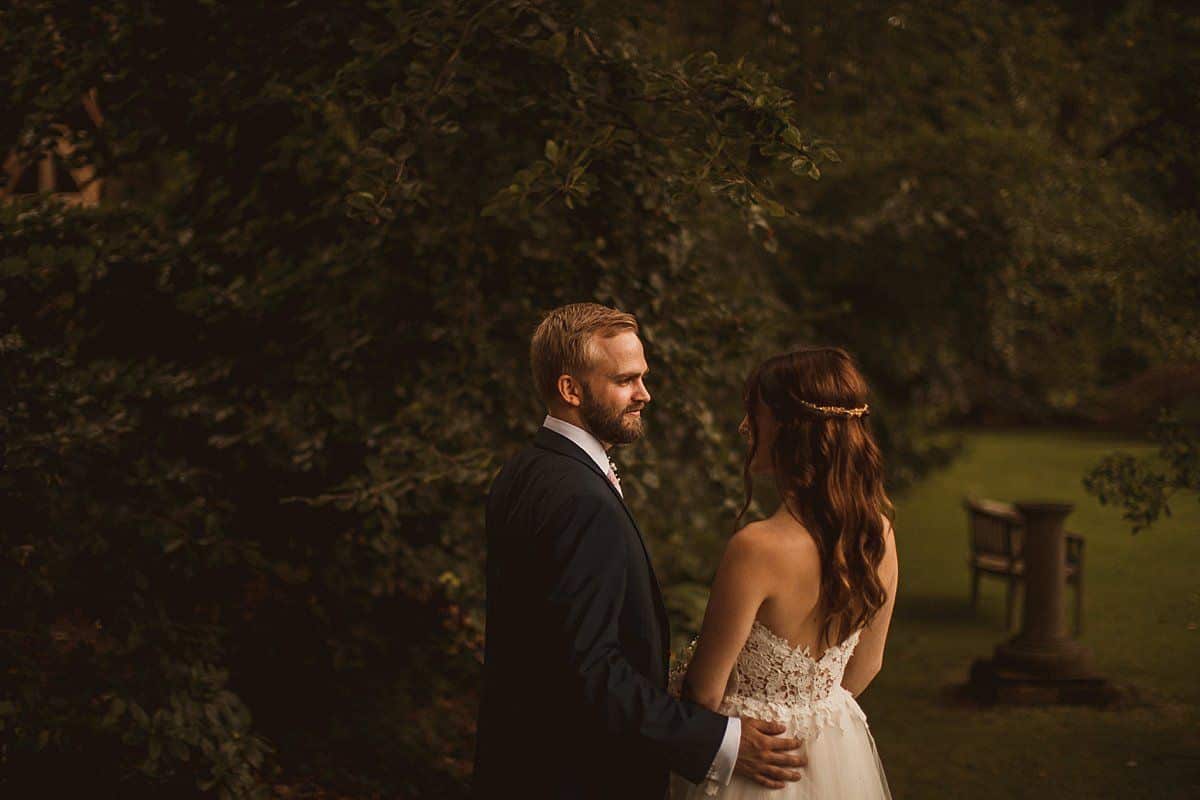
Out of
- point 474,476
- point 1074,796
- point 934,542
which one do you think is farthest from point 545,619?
point 934,542

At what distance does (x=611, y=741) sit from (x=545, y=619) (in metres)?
0.35

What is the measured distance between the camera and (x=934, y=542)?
1451cm

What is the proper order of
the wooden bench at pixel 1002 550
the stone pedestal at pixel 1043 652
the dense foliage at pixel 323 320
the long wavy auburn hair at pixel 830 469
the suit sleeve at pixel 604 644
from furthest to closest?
the wooden bench at pixel 1002 550
the stone pedestal at pixel 1043 652
the dense foliage at pixel 323 320
the long wavy auburn hair at pixel 830 469
the suit sleeve at pixel 604 644

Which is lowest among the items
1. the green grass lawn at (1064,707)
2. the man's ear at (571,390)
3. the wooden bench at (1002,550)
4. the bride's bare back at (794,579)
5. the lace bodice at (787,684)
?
the green grass lawn at (1064,707)

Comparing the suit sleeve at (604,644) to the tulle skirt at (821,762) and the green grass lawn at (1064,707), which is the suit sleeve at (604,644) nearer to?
the tulle skirt at (821,762)

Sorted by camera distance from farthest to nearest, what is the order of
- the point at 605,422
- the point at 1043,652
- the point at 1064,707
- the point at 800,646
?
1. the point at 1043,652
2. the point at 1064,707
3. the point at 800,646
4. the point at 605,422

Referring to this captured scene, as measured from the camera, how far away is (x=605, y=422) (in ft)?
9.20

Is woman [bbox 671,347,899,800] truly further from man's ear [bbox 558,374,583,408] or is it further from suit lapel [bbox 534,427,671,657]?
man's ear [bbox 558,374,583,408]

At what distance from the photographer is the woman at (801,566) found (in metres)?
2.76

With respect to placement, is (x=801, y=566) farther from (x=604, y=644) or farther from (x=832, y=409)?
(x=604, y=644)

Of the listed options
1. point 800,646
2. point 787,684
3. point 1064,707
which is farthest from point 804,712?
point 1064,707

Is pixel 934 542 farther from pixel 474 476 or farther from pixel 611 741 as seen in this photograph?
pixel 611 741

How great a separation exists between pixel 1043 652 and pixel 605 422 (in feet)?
19.2

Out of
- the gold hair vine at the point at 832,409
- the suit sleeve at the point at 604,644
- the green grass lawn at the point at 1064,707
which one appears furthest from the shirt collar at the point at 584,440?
the green grass lawn at the point at 1064,707
